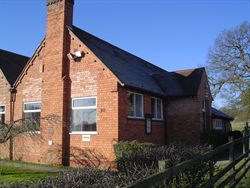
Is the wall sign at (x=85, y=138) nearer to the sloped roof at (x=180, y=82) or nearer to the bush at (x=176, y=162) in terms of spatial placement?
the sloped roof at (x=180, y=82)

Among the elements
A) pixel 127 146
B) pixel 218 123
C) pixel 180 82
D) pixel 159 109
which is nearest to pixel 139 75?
pixel 159 109

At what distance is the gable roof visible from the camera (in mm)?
21534

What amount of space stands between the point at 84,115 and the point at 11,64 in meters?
11.1

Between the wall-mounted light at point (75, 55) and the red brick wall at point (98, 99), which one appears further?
the wall-mounted light at point (75, 55)

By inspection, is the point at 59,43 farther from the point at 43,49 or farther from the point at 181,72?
the point at 181,72

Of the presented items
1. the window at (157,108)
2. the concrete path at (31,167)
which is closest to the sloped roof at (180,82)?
the window at (157,108)

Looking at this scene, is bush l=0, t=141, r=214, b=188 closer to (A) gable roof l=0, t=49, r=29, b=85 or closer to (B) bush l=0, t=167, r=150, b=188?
(B) bush l=0, t=167, r=150, b=188

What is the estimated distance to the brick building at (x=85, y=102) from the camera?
49.9ft

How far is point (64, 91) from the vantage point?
16656mm

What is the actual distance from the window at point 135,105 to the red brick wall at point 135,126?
31 centimetres

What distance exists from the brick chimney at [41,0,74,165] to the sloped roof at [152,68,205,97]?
670cm

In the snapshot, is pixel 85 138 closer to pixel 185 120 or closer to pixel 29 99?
pixel 29 99

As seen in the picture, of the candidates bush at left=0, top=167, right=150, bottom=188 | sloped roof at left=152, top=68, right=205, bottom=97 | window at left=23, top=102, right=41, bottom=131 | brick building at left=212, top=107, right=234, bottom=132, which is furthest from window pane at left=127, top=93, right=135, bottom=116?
brick building at left=212, top=107, right=234, bottom=132

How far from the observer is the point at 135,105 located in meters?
16.5
